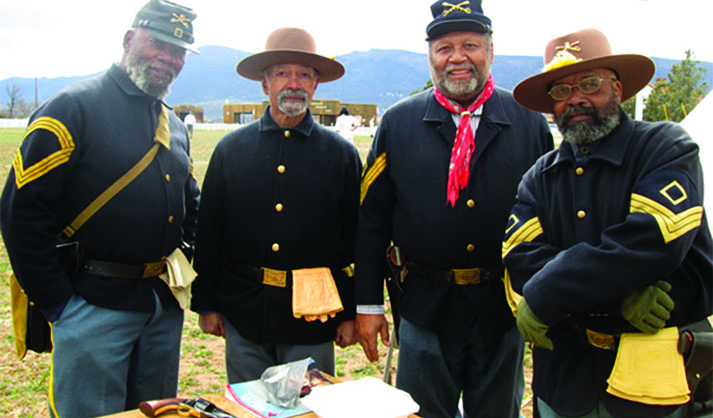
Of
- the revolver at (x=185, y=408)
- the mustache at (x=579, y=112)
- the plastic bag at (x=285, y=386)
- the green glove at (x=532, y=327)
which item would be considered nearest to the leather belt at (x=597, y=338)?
the green glove at (x=532, y=327)

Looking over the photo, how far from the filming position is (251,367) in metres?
3.17

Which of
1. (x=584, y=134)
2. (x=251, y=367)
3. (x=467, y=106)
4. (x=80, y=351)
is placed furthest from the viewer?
(x=251, y=367)

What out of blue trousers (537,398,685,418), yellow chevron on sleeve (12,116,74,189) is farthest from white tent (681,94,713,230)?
yellow chevron on sleeve (12,116,74,189)

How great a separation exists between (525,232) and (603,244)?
0.35 meters

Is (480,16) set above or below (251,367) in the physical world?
above

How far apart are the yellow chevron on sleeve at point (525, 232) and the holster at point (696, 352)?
60 cm

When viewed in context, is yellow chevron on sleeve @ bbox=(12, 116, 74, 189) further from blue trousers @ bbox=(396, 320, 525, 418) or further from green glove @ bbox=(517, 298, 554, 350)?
green glove @ bbox=(517, 298, 554, 350)

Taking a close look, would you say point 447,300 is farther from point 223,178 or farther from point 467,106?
point 223,178

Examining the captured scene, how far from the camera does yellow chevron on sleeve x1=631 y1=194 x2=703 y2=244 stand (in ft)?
6.46

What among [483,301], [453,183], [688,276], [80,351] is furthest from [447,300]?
[80,351]

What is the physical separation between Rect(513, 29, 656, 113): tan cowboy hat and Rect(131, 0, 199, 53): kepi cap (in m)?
1.76

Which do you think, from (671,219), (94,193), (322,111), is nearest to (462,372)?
(671,219)

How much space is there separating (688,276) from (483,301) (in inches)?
36.0

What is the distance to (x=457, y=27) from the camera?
111 inches
